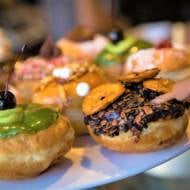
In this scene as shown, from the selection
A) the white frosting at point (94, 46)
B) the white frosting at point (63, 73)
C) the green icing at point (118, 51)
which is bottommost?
the white frosting at point (94, 46)

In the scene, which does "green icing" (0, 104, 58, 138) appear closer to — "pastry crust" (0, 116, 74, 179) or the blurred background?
"pastry crust" (0, 116, 74, 179)

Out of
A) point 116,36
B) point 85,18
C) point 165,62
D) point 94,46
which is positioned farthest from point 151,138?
point 85,18

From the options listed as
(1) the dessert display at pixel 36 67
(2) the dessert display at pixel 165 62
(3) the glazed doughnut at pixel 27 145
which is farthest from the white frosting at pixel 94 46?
(3) the glazed doughnut at pixel 27 145

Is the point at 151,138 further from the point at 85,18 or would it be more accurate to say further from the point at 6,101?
the point at 85,18

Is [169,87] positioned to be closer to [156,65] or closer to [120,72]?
[156,65]

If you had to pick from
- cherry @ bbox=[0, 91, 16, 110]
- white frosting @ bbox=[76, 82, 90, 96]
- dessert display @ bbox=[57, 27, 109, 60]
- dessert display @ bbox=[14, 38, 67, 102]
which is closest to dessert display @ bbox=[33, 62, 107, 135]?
white frosting @ bbox=[76, 82, 90, 96]

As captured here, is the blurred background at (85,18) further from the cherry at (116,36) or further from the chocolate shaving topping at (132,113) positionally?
the chocolate shaving topping at (132,113)
